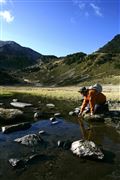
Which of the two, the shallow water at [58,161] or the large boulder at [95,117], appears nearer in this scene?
the shallow water at [58,161]

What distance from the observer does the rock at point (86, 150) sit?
14.8 metres

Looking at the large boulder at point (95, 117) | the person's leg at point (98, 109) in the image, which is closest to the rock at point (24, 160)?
the large boulder at point (95, 117)

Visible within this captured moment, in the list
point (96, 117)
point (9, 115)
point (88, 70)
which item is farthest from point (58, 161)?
point (88, 70)

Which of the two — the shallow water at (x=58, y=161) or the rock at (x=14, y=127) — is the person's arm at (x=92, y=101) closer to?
the shallow water at (x=58, y=161)

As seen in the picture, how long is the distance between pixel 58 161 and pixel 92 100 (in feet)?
37.1

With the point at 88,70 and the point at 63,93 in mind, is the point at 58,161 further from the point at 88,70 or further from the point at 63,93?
the point at 88,70

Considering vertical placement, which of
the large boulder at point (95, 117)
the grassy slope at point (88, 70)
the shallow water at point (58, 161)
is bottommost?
the shallow water at point (58, 161)

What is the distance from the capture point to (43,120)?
1010 inches

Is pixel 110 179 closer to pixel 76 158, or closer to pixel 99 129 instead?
pixel 76 158

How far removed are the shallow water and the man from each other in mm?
4842

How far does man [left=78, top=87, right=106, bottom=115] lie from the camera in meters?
25.2

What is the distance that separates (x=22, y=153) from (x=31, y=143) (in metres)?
1.67

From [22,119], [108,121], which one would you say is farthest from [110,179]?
[22,119]

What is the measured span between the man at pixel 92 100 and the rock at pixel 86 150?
9.46m
